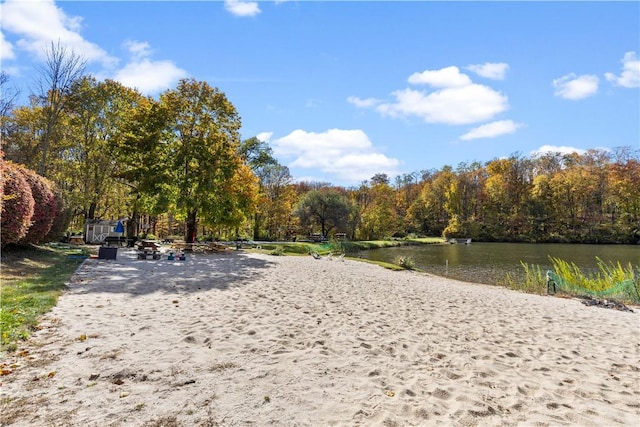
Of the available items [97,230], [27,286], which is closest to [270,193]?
[97,230]

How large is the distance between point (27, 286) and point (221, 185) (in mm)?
15423

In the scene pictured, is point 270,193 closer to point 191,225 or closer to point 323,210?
point 323,210

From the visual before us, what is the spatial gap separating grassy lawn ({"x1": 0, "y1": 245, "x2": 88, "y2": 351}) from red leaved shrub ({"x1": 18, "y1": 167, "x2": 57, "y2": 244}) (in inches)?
32.1

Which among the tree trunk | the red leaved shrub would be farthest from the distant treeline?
the red leaved shrub

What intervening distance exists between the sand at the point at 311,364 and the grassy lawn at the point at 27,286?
273 mm

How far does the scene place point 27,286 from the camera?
9109 mm

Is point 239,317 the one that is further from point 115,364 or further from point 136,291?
point 136,291

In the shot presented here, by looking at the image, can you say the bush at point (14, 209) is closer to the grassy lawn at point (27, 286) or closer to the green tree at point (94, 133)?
the grassy lawn at point (27, 286)

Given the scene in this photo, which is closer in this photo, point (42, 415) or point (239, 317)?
point (42, 415)

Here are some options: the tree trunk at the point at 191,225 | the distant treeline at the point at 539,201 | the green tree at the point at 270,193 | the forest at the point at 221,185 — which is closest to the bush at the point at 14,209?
the forest at the point at 221,185

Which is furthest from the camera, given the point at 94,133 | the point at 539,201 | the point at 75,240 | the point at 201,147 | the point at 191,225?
the point at 539,201

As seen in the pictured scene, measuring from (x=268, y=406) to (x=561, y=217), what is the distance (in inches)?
3137

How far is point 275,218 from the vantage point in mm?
44938

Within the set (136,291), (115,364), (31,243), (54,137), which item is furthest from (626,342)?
(54,137)
